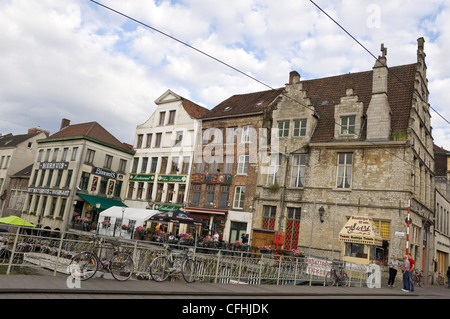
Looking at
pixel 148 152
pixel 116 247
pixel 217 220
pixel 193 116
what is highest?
pixel 193 116

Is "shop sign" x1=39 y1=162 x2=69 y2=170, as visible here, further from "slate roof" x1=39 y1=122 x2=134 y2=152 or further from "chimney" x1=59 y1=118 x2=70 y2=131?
"chimney" x1=59 y1=118 x2=70 y2=131

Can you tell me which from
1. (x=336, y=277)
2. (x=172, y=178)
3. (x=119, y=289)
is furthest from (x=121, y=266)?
(x=172, y=178)

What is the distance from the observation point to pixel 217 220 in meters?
30.6

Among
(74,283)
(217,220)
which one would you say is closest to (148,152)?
(217,220)

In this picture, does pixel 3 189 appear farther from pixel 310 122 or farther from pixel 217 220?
pixel 310 122

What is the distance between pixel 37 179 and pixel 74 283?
39.2 meters

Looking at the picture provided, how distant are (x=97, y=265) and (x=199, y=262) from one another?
361cm

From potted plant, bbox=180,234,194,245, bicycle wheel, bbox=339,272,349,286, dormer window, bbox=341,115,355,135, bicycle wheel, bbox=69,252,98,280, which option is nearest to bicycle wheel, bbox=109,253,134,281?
bicycle wheel, bbox=69,252,98,280

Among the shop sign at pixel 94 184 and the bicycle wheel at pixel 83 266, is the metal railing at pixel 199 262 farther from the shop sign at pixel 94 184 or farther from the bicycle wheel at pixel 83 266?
the shop sign at pixel 94 184

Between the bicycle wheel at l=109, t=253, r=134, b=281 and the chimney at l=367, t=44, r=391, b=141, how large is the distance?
738 inches

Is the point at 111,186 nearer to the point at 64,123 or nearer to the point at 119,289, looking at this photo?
the point at 64,123

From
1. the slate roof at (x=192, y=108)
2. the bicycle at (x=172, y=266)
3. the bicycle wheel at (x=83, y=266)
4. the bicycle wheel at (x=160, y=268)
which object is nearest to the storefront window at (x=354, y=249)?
the bicycle at (x=172, y=266)

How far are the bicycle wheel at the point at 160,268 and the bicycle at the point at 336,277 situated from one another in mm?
7783
